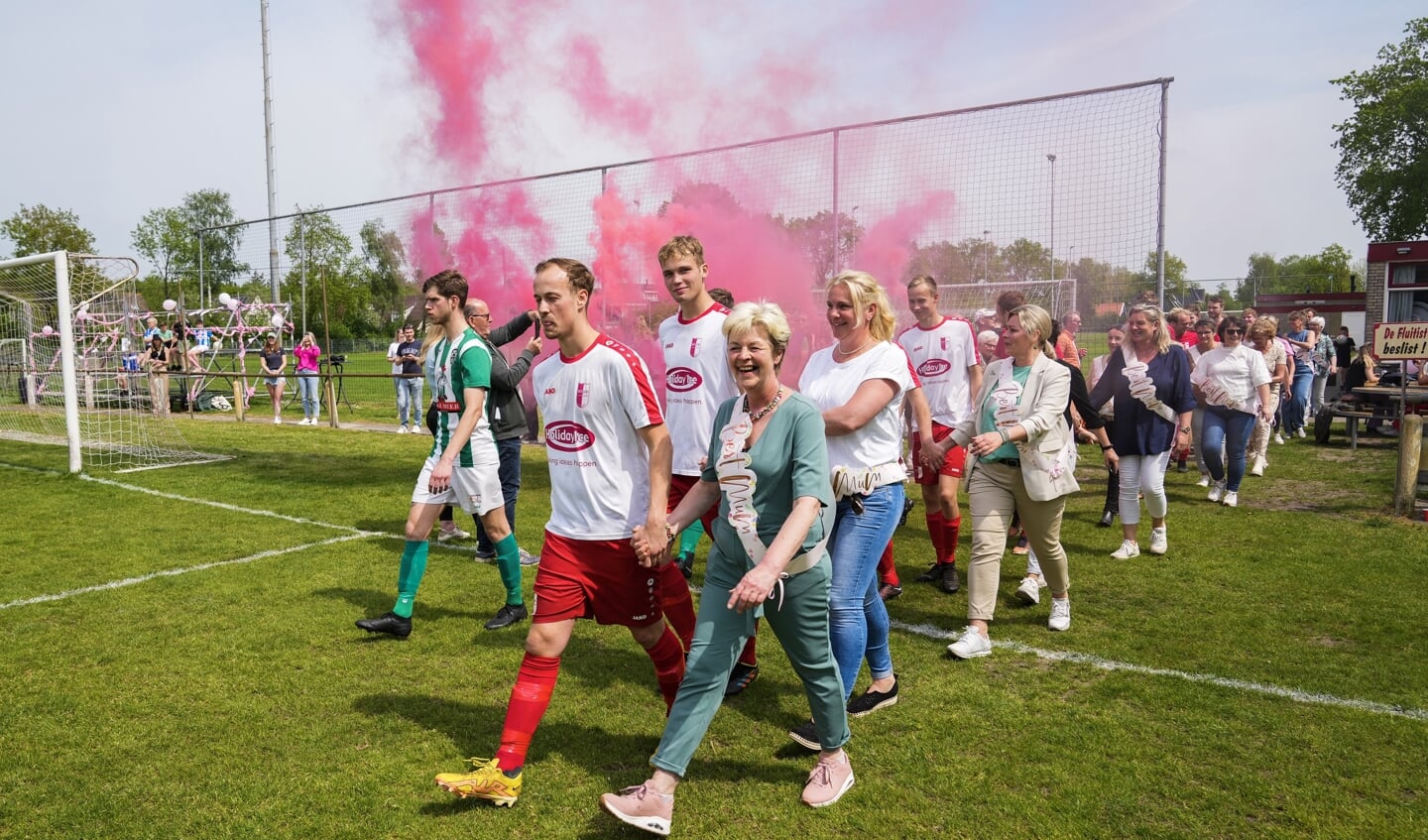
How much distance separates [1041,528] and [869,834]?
2.37 metres

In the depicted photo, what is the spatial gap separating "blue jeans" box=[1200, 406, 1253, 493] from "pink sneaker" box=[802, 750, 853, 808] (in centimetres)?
696

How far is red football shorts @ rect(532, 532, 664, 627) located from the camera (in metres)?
3.30

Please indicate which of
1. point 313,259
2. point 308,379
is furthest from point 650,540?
point 313,259

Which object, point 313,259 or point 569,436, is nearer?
point 569,436

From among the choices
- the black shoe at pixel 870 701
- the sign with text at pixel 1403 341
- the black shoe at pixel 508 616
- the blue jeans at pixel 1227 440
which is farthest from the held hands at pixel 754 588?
the sign with text at pixel 1403 341

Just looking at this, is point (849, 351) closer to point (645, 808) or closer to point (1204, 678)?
point (645, 808)

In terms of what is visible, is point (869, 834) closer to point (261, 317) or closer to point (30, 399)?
point (30, 399)

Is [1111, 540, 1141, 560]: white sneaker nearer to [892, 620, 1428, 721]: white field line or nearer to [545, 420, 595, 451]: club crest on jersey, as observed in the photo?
[892, 620, 1428, 721]: white field line

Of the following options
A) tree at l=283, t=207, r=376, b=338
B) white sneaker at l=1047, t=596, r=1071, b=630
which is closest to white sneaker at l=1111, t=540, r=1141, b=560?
white sneaker at l=1047, t=596, r=1071, b=630

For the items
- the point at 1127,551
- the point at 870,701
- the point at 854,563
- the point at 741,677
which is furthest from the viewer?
the point at 1127,551

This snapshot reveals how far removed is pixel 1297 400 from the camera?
1419 cm

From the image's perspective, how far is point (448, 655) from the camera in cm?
480

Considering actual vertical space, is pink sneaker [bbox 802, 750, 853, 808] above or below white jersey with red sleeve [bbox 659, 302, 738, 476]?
below

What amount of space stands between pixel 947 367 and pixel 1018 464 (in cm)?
152
